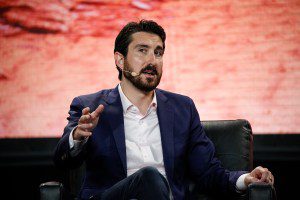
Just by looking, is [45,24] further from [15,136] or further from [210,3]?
[210,3]

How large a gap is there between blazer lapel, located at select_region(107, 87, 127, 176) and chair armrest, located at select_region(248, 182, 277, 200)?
21.8 inches

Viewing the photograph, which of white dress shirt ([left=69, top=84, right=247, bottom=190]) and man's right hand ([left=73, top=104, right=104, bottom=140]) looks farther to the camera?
white dress shirt ([left=69, top=84, right=247, bottom=190])

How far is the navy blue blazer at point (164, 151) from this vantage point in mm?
2131

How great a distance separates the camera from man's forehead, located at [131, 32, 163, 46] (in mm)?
2336

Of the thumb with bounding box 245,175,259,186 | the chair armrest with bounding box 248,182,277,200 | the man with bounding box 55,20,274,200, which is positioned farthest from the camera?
the man with bounding box 55,20,274,200

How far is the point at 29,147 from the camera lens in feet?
10.3

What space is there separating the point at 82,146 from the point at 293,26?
5.27 feet

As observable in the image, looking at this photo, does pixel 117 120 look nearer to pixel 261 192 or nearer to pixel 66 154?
pixel 66 154

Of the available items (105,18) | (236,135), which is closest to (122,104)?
(236,135)

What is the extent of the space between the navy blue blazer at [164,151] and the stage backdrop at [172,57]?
727mm

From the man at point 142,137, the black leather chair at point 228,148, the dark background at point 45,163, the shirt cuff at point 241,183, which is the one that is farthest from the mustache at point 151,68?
the dark background at point 45,163

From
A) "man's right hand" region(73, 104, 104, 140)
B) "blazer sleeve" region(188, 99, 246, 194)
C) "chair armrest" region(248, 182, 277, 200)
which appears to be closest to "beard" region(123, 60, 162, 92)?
"blazer sleeve" region(188, 99, 246, 194)

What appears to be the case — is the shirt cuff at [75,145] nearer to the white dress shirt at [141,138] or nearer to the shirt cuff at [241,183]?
the white dress shirt at [141,138]

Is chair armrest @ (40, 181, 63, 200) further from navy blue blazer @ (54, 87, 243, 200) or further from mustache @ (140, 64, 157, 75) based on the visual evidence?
mustache @ (140, 64, 157, 75)
